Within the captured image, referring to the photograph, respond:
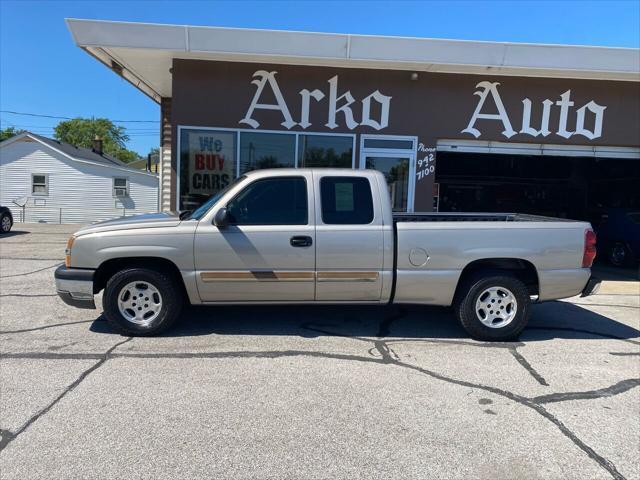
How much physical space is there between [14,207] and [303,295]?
27.7 meters

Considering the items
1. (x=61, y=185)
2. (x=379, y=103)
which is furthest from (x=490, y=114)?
(x=61, y=185)

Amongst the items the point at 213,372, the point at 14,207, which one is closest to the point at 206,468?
the point at 213,372

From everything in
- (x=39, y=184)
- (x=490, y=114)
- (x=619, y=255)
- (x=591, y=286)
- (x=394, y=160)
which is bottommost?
(x=619, y=255)

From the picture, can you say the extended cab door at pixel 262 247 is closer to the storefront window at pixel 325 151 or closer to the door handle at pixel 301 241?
the door handle at pixel 301 241

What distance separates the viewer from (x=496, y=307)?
552cm

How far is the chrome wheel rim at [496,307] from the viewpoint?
5488 millimetres

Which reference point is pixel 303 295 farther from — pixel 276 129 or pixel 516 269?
pixel 276 129

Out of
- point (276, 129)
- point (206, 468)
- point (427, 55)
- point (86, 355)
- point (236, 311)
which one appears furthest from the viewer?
point (276, 129)

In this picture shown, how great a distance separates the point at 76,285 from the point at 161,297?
0.91 m

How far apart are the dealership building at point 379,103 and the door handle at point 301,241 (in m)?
4.98

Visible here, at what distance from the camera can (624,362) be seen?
5004 millimetres

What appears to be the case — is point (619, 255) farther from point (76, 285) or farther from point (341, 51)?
point (76, 285)

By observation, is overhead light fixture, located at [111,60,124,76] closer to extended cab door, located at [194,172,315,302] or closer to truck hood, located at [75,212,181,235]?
truck hood, located at [75,212,181,235]

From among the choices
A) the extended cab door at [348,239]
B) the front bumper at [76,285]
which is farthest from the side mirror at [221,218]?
the front bumper at [76,285]
